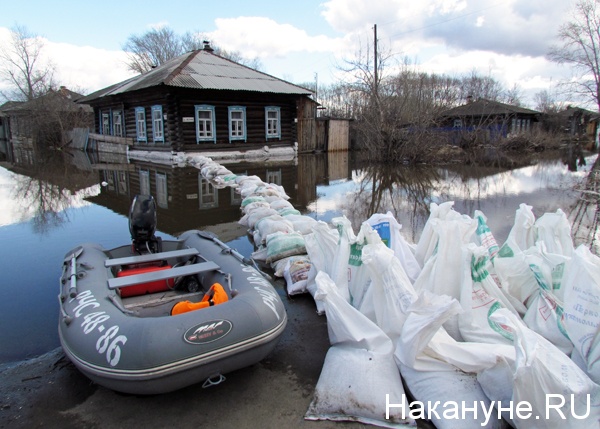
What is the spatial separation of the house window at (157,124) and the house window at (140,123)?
3.82 ft

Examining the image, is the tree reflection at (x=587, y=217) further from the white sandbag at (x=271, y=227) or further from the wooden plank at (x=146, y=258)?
the wooden plank at (x=146, y=258)

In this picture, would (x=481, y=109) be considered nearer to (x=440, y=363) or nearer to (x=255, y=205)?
(x=255, y=205)

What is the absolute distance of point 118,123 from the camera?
21.5m

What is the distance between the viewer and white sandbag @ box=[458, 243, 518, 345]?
8.07ft

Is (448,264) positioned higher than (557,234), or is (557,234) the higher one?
(557,234)

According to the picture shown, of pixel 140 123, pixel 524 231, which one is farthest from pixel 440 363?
pixel 140 123

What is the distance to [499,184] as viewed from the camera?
11273 mm

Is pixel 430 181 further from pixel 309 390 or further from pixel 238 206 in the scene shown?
pixel 309 390

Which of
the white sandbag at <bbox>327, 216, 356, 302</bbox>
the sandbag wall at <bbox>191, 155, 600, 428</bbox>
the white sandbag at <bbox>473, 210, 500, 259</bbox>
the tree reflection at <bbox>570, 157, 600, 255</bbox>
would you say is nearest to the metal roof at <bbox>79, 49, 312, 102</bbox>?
the tree reflection at <bbox>570, 157, 600, 255</bbox>

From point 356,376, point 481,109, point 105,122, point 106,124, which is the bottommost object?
point 356,376

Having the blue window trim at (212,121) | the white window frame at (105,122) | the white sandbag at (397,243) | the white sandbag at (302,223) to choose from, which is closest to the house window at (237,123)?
the blue window trim at (212,121)

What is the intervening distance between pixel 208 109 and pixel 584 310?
16619 mm

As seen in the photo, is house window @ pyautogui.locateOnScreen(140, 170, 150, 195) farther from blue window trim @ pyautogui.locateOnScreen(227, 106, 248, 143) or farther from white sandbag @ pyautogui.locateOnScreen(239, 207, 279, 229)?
blue window trim @ pyautogui.locateOnScreen(227, 106, 248, 143)

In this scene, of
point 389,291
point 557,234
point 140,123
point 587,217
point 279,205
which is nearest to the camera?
point 389,291
